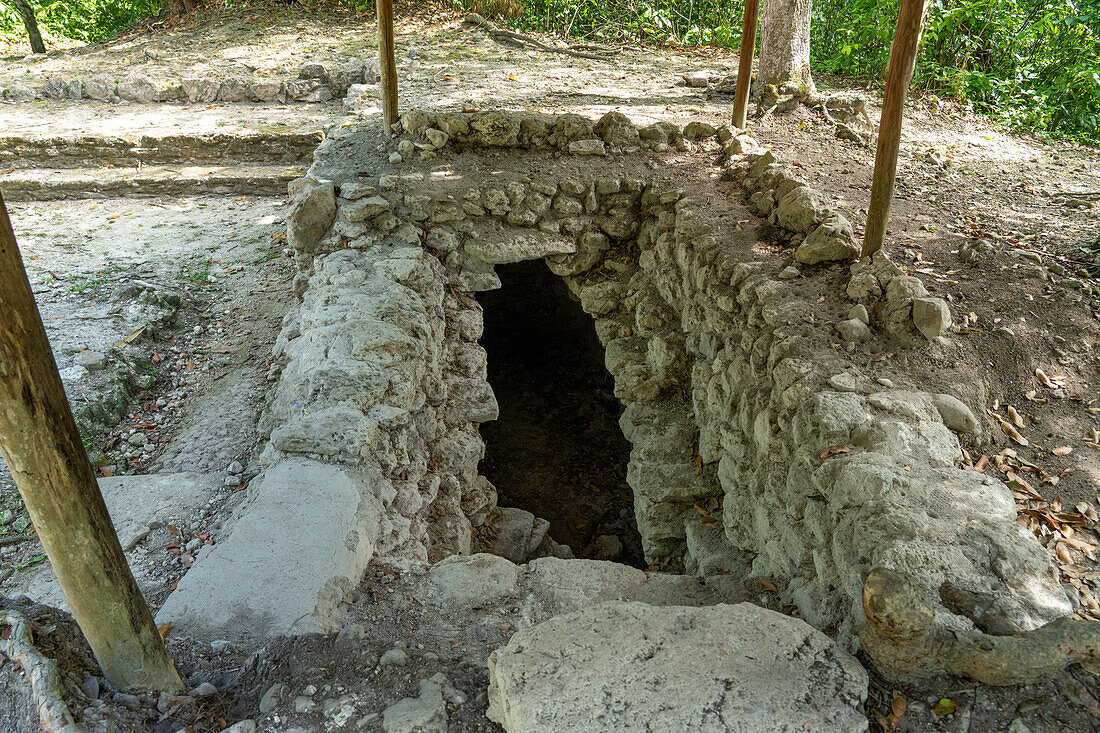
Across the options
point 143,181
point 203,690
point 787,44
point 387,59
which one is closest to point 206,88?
point 143,181

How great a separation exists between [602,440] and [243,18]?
10.2m

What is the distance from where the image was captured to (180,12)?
11.6 metres

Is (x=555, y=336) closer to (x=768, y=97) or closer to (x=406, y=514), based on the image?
(x=768, y=97)

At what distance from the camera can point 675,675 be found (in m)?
1.87

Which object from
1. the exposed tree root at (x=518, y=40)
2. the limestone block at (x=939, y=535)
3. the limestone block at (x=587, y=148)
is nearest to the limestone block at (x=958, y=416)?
the limestone block at (x=939, y=535)

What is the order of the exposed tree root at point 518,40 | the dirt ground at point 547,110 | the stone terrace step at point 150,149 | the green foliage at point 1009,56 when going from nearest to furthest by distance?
the dirt ground at point 547,110 → the green foliage at point 1009,56 → the stone terrace step at point 150,149 → the exposed tree root at point 518,40

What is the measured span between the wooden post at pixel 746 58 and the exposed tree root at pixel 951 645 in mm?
4783

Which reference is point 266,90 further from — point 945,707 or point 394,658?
point 945,707

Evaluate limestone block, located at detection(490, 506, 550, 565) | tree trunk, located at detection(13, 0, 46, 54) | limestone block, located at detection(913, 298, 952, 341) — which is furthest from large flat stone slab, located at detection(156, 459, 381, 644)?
tree trunk, located at detection(13, 0, 46, 54)

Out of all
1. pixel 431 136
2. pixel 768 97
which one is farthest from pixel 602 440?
pixel 768 97

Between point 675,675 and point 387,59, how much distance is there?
526cm

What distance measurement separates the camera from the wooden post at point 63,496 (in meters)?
A: 1.51

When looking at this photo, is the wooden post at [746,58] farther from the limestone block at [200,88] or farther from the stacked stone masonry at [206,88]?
the limestone block at [200,88]

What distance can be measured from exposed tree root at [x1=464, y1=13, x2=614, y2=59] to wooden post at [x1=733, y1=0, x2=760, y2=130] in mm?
4314
